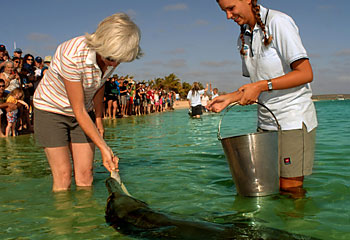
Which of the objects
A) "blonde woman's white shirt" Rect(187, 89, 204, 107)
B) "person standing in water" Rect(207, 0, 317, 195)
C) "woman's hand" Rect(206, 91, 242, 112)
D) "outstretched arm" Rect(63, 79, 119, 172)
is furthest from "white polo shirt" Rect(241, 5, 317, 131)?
"blonde woman's white shirt" Rect(187, 89, 204, 107)

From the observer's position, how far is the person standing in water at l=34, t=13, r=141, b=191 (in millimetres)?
3352

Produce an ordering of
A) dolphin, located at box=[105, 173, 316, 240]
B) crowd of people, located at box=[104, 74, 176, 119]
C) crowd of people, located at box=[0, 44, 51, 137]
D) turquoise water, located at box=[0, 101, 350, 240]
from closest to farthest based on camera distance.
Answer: dolphin, located at box=[105, 173, 316, 240] < turquoise water, located at box=[0, 101, 350, 240] < crowd of people, located at box=[0, 44, 51, 137] < crowd of people, located at box=[104, 74, 176, 119]

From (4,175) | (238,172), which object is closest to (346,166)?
(238,172)

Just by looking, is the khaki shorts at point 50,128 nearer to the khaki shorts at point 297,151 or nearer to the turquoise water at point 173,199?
the turquoise water at point 173,199

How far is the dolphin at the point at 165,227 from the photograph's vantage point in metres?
2.53

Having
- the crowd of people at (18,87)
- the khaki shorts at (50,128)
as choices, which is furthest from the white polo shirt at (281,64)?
the crowd of people at (18,87)

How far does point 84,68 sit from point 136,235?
5.97 ft

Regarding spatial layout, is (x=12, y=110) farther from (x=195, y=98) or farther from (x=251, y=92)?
(x=195, y=98)

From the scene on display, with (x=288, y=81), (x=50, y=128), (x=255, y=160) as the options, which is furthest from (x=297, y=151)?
(x=50, y=128)

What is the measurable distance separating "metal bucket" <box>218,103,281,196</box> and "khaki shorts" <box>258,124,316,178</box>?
10 centimetres

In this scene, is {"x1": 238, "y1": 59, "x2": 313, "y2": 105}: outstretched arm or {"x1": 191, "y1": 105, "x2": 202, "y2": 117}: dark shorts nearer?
{"x1": 238, "y1": 59, "x2": 313, "y2": 105}: outstretched arm

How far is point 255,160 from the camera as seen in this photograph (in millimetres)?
3461

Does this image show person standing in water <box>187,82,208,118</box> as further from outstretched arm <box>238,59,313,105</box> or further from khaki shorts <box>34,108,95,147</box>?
outstretched arm <box>238,59,313,105</box>

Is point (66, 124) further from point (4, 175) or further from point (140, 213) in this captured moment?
point (4, 175)
